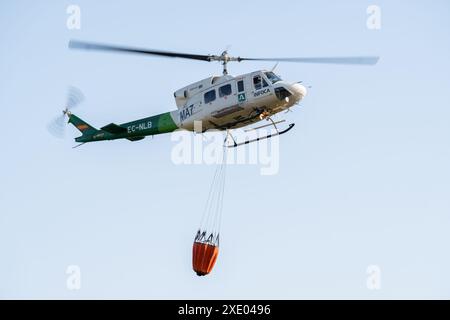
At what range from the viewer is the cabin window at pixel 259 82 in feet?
96.4

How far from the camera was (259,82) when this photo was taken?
29484 millimetres

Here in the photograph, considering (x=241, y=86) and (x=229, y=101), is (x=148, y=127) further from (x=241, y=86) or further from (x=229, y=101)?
(x=241, y=86)

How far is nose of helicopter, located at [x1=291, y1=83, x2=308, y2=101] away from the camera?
29.1 meters

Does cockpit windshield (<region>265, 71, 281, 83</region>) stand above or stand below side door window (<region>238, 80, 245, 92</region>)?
above

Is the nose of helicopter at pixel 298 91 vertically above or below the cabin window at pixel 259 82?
below

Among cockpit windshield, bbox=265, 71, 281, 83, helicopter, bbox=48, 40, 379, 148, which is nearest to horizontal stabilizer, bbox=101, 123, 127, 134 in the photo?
helicopter, bbox=48, 40, 379, 148

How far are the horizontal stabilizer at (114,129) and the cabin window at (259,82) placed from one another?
17.0ft

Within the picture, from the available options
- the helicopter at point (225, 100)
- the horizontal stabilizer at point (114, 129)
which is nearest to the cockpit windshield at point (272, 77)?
the helicopter at point (225, 100)

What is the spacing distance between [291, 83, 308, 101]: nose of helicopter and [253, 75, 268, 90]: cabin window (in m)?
0.87

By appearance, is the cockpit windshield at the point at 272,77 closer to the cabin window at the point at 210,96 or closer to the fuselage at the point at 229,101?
the fuselage at the point at 229,101

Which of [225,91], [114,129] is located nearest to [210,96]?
[225,91]

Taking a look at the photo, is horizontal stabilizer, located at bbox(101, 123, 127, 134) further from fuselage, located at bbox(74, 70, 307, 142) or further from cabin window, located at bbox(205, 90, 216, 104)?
cabin window, located at bbox(205, 90, 216, 104)
